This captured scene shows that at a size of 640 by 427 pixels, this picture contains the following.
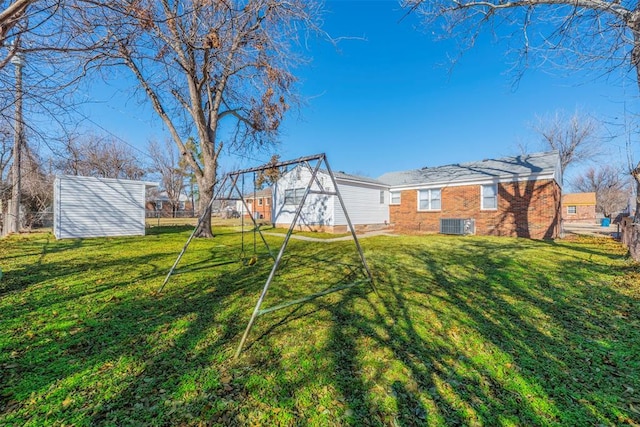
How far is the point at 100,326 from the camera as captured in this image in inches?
131

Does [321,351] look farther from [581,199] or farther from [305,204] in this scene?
[581,199]

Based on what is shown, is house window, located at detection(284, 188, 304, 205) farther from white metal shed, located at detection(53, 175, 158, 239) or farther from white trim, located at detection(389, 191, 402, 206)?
white metal shed, located at detection(53, 175, 158, 239)

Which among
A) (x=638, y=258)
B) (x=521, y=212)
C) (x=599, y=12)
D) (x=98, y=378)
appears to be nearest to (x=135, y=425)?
(x=98, y=378)

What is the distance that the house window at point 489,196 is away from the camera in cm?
1366

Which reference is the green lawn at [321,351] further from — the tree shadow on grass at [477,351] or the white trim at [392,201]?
the white trim at [392,201]

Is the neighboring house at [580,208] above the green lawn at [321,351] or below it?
above

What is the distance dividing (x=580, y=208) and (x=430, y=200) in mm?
36742

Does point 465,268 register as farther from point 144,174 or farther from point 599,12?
point 144,174

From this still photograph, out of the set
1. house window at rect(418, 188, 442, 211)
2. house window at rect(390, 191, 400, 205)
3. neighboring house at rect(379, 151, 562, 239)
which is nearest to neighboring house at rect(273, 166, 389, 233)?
house window at rect(390, 191, 400, 205)

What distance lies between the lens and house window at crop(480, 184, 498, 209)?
44.8 feet

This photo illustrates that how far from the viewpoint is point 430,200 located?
52.2 feet

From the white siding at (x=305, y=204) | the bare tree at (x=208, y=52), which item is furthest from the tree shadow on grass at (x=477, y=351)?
the white siding at (x=305, y=204)

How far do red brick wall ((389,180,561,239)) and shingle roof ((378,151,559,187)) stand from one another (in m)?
0.51

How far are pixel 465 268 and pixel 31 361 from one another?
741 cm
